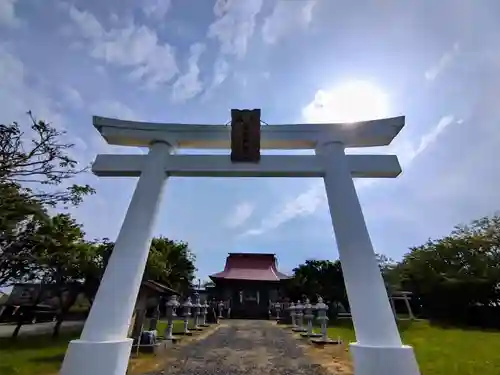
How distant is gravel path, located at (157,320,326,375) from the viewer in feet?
24.4

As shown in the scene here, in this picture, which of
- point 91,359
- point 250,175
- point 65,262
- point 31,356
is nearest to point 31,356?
point 31,356

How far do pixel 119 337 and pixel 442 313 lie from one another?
25.5 m

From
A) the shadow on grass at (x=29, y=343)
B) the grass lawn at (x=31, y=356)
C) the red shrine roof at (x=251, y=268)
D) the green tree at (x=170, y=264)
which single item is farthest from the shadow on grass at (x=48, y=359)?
the red shrine roof at (x=251, y=268)

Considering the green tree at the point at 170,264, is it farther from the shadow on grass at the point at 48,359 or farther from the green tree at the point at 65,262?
the shadow on grass at the point at 48,359

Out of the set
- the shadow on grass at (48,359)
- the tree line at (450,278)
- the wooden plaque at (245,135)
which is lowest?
the shadow on grass at (48,359)

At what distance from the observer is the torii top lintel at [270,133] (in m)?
5.43

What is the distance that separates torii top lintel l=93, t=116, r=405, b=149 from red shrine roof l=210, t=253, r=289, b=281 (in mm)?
24802

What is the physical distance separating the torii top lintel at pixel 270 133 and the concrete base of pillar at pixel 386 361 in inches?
116

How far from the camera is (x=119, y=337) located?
408 centimetres

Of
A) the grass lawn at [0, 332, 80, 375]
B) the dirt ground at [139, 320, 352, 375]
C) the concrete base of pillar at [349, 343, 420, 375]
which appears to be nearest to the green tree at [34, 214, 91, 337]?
the grass lawn at [0, 332, 80, 375]

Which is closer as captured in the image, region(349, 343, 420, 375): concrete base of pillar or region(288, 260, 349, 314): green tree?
region(349, 343, 420, 375): concrete base of pillar

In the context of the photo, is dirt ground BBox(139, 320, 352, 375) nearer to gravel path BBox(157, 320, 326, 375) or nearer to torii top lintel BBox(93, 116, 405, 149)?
gravel path BBox(157, 320, 326, 375)

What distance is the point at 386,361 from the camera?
12.5 ft

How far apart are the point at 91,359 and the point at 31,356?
23.9 feet
